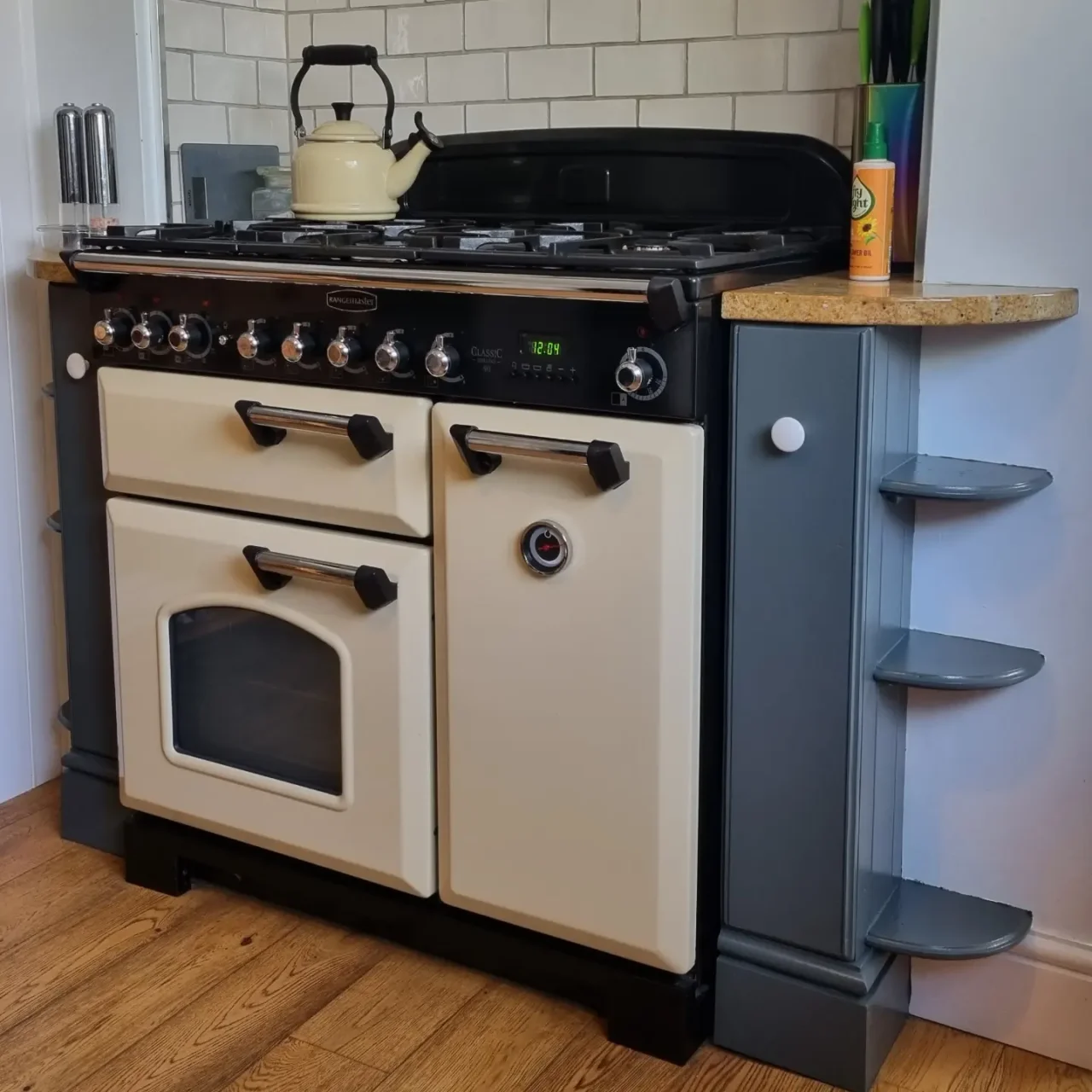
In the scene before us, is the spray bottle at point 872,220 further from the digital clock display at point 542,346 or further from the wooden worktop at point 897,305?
the digital clock display at point 542,346

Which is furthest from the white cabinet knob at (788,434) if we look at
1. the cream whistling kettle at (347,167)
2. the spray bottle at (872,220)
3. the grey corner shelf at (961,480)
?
the cream whistling kettle at (347,167)

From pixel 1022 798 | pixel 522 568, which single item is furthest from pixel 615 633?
pixel 1022 798

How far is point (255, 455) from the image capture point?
187 centimetres

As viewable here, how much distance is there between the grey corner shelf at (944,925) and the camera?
1.66 meters

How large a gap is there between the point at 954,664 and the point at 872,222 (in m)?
0.53

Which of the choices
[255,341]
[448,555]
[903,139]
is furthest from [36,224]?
[903,139]

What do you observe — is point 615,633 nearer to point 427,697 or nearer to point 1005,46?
point 427,697

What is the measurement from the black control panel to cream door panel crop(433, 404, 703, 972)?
0.11 feet

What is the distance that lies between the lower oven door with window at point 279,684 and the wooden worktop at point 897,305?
1.76ft

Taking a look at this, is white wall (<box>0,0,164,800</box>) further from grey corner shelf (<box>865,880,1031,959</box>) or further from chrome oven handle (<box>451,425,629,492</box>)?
grey corner shelf (<box>865,880,1031,959</box>)

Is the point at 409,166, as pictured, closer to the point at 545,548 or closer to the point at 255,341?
the point at 255,341

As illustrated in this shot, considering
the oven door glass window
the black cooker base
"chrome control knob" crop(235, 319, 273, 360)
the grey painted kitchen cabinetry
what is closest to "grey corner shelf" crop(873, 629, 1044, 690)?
the grey painted kitchen cabinetry

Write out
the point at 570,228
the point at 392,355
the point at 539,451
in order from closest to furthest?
the point at 539,451 < the point at 392,355 < the point at 570,228

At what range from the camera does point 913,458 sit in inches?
67.1
